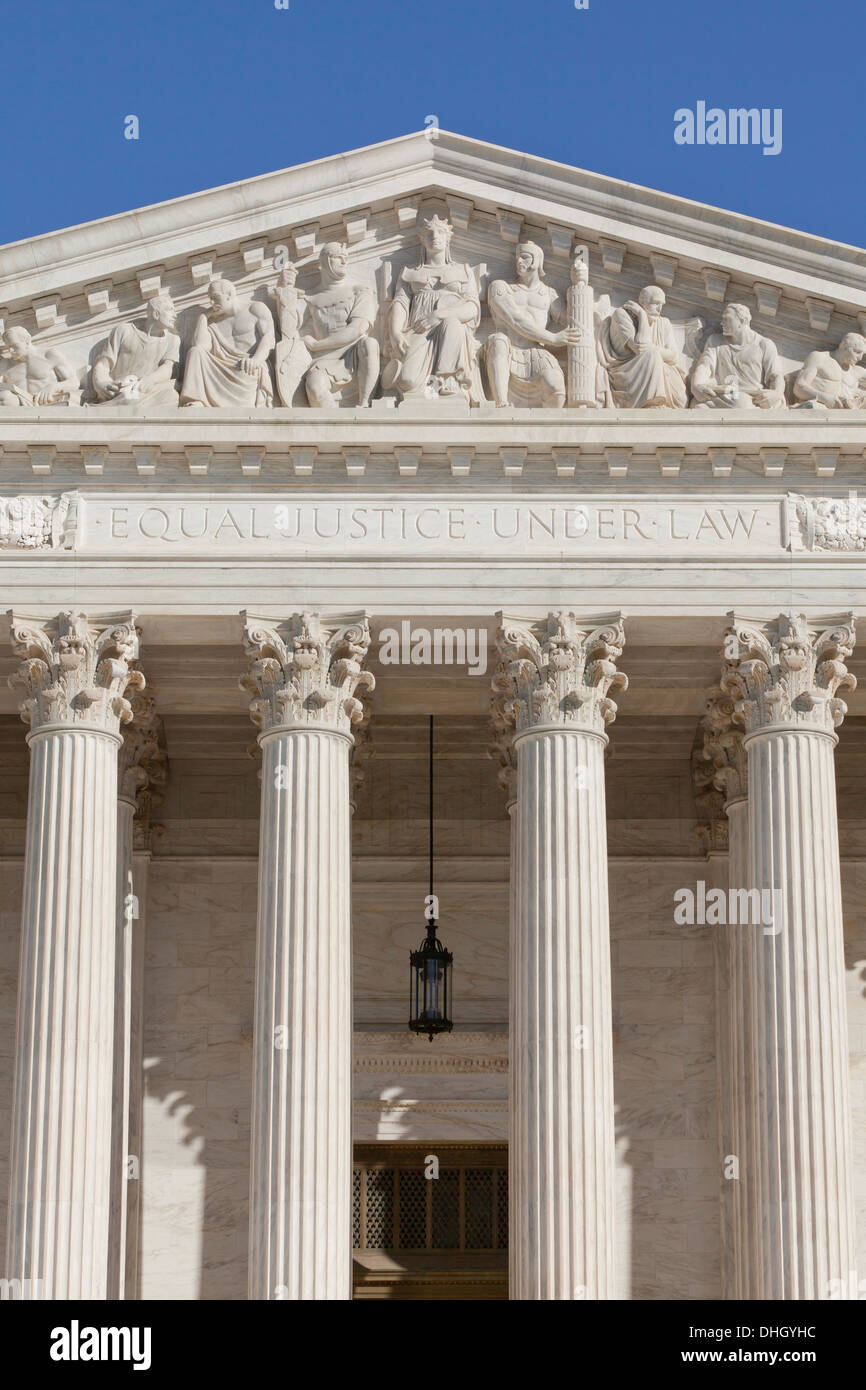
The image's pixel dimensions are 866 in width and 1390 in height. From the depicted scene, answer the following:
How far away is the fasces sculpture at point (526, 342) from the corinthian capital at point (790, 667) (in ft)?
13.5

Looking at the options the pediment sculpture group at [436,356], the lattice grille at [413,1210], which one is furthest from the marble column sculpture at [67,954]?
the lattice grille at [413,1210]

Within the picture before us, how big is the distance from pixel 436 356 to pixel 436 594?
3.40 m

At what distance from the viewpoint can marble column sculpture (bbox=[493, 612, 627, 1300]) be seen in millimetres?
31688

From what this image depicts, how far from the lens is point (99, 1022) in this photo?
1284 inches

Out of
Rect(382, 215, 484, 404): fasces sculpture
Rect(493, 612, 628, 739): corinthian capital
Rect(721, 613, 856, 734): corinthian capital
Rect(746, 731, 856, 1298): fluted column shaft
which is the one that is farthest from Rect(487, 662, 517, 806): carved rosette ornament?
Rect(382, 215, 484, 404): fasces sculpture

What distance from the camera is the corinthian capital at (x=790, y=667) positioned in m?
33.7

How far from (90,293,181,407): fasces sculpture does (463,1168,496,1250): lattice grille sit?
1332 centimetres

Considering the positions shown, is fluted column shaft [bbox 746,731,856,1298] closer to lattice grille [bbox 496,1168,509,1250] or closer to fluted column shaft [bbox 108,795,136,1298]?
lattice grille [bbox 496,1168,509,1250]

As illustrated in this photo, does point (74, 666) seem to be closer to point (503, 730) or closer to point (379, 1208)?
point (503, 730)

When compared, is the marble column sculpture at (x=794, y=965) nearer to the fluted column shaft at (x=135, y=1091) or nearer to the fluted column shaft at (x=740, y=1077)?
the fluted column shaft at (x=740, y=1077)
